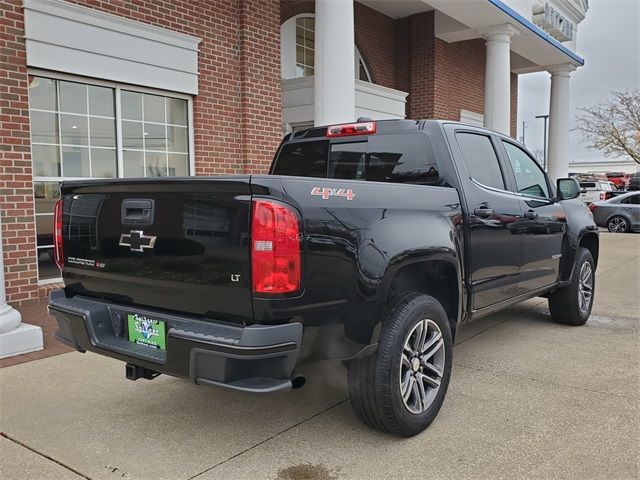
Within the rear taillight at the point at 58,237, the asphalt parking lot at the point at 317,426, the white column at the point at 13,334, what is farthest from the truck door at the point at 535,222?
the white column at the point at 13,334

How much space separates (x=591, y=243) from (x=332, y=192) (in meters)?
4.54

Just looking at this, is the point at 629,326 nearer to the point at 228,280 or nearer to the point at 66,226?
the point at 228,280

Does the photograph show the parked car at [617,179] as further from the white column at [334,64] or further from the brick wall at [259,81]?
the white column at [334,64]

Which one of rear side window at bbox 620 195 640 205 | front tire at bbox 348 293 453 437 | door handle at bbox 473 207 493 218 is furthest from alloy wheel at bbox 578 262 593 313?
rear side window at bbox 620 195 640 205

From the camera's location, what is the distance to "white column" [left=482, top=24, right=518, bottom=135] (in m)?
12.5

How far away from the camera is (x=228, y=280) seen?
2771mm

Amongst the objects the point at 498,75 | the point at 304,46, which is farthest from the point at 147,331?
the point at 498,75

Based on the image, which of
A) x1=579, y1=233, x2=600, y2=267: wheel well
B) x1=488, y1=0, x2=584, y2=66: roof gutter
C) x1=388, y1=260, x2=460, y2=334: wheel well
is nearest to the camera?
x1=388, y1=260, x2=460, y2=334: wheel well

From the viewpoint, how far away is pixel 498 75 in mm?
12547

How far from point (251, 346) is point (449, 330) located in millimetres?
1552

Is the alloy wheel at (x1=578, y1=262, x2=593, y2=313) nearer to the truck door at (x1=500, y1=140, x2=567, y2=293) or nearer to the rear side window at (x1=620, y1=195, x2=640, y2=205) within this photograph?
the truck door at (x1=500, y1=140, x2=567, y2=293)

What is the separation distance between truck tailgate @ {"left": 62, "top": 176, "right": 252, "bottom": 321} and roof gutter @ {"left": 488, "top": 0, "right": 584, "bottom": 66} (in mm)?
9806

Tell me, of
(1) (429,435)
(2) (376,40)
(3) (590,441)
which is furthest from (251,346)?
(2) (376,40)

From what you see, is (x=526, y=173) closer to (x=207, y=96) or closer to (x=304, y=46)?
(x=207, y=96)
